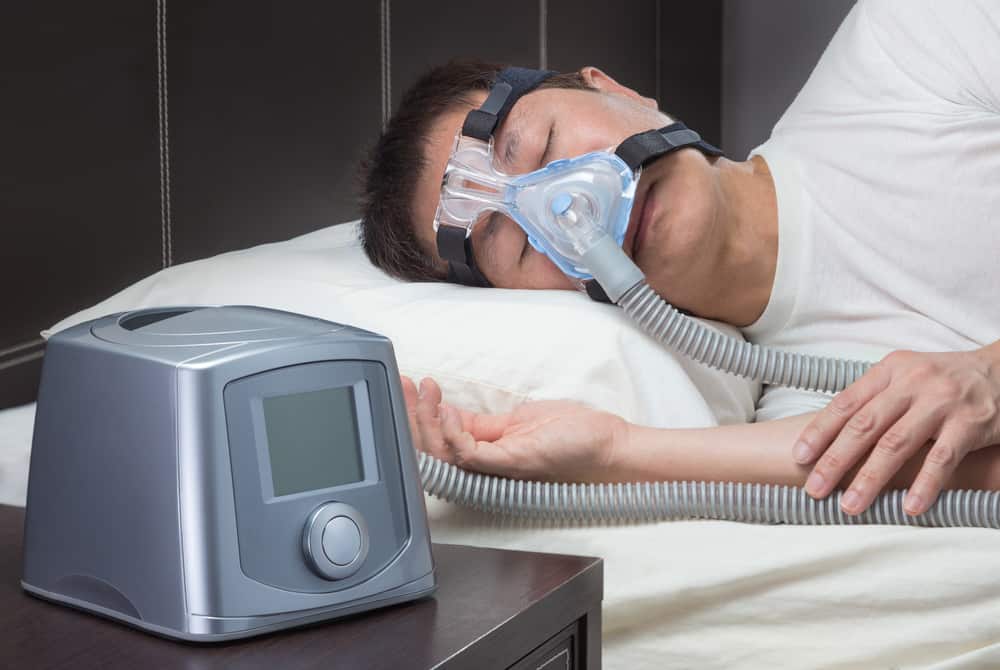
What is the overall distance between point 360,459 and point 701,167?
2.87 feet

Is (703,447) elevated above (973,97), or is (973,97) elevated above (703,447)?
(973,97)

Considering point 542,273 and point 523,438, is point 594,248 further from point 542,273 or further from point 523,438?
point 523,438

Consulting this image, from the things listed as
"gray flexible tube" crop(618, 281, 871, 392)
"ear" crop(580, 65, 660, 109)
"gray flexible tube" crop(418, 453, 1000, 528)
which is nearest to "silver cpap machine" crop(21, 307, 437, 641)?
"gray flexible tube" crop(418, 453, 1000, 528)

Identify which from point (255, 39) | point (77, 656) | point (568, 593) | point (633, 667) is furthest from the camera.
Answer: point (255, 39)

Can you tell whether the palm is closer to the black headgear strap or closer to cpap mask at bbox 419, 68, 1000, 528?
cpap mask at bbox 419, 68, 1000, 528

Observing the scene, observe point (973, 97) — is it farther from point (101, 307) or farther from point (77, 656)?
point (77, 656)

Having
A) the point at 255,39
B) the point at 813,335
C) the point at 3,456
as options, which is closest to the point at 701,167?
the point at 813,335

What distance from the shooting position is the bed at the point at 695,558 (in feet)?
2.98

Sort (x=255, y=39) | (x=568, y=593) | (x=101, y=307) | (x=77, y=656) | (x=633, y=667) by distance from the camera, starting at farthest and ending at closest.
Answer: (x=255, y=39) < (x=101, y=307) < (x=633, y=667) < (x=568, y=593) < (x=77, y=656)

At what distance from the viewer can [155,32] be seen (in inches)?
56.1

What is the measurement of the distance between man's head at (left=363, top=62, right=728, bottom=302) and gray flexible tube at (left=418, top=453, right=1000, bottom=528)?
0.46m

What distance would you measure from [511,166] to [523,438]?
1.60ft

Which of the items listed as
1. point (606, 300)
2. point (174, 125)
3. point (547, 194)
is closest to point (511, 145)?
point (547, 194)

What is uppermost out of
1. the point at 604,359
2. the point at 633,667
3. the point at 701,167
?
the point at 701,167
